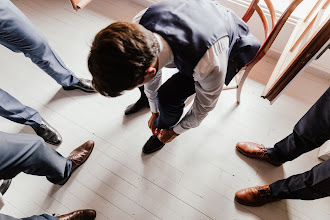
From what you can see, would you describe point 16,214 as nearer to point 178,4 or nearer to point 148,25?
point 148,25

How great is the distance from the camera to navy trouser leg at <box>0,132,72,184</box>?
0.84 metres

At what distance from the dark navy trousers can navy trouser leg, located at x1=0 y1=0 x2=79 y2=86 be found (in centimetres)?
152

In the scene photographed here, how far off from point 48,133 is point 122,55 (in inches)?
41.8

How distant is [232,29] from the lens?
82 centimetres

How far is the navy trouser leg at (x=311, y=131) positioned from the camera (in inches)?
38.5

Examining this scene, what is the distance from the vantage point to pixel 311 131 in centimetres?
104

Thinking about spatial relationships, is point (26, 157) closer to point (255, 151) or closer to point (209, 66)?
point (209, 66)

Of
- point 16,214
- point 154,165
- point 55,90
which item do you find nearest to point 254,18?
point 154,165

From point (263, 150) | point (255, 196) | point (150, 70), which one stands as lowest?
point (255, 196)

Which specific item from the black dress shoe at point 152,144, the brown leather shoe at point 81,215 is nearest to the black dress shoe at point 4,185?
the brown leather shoe at point 81,215

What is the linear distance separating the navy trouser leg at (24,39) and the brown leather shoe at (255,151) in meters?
1.35

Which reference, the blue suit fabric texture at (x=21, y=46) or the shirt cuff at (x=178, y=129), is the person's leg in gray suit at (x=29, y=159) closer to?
the blue suit fabric texture at (x=21, y=46)

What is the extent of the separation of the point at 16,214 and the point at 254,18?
2.24m

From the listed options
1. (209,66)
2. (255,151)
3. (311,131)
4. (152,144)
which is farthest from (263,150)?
(209,66)
